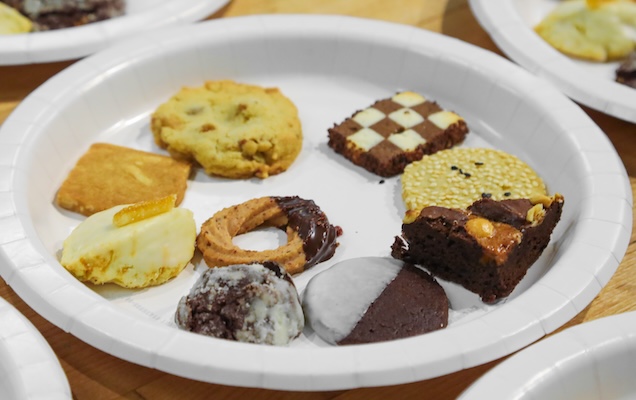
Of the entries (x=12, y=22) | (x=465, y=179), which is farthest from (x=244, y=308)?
(x=12, y=22)

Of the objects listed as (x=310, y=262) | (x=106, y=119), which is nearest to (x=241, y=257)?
(x=310, y=262)

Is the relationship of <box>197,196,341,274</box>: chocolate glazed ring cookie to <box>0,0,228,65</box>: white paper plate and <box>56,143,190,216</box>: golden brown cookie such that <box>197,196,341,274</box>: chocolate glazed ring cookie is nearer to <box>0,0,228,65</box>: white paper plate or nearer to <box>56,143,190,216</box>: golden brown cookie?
<box>56,143,190,216</box>: golden brown cookie

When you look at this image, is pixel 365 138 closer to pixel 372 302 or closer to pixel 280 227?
pixel 280 227

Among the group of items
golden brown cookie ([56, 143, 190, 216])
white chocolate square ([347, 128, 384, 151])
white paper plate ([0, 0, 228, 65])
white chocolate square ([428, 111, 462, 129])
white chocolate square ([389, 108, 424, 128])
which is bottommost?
golden brown cookie ([56, 143, 190, 216])

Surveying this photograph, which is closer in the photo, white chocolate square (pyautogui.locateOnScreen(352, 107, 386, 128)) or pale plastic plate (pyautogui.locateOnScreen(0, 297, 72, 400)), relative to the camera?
pale plastic plate (pyautogui.locateOnScreen(0, 297, 72, 400))

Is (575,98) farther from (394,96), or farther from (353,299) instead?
(353,299)

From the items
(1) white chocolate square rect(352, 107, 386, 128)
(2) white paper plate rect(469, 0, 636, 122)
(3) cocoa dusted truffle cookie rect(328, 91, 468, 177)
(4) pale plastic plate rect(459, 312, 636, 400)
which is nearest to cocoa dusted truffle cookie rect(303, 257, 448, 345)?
(4) pale plastic plate rect(459, 312, 636, 400)
